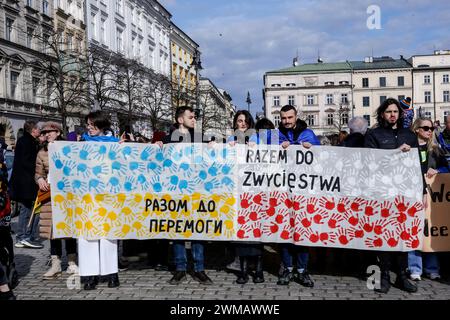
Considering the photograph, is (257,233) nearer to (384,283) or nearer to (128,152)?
(384,283)

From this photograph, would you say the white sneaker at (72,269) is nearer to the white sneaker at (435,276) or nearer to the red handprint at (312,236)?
the red handprint at (312,236)

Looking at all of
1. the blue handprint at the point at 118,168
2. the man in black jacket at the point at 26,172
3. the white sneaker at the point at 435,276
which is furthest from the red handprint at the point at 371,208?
the man in black jacket at the point at 26,172

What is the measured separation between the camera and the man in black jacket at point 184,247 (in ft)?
20.7

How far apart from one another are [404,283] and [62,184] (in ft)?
13.8

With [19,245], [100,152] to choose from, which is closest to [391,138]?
[100,152]

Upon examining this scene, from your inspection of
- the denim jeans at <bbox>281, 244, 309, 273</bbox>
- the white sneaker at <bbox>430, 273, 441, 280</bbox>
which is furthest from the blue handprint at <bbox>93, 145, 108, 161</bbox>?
the white sneaker at <bbox>430, 273, 441, 280</bbox>

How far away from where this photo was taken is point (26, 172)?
888 cm

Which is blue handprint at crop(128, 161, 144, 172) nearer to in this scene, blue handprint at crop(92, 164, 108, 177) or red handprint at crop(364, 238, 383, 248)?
blue handprint at crop(92, 164, 108, 177)

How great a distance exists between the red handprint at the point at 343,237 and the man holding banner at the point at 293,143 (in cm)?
44

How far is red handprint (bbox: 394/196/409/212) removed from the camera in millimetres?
6039

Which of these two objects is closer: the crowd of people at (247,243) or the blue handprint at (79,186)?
the crowd of people at (247,243)
